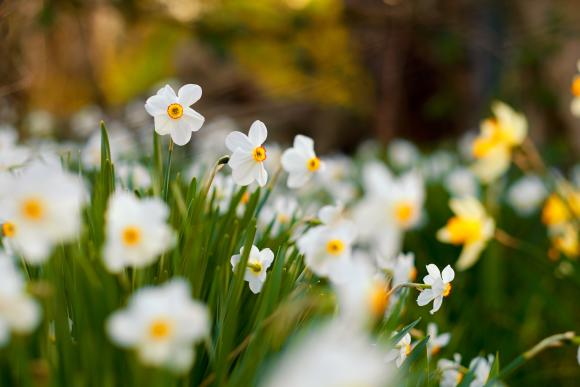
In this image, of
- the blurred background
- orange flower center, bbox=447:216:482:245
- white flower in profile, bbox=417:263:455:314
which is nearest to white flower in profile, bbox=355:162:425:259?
white flower in profile, bbox=417:263:455:314

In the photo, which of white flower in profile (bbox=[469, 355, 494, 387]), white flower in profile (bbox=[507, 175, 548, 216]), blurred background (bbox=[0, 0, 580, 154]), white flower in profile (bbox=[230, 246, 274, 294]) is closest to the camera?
white flower in profile (bbox=[230, 246, 274, 294])

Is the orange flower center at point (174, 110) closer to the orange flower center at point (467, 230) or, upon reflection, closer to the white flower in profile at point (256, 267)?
the white flower in profile at point (256, 267)

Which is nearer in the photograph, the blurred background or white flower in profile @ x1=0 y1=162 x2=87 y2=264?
white flower in profile @ x1=0 y1=162 x2=87 y2=264

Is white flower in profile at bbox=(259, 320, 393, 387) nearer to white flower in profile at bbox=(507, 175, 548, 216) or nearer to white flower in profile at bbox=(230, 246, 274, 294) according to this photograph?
white flower in profile at bbox=(230, 246, 274, 294)

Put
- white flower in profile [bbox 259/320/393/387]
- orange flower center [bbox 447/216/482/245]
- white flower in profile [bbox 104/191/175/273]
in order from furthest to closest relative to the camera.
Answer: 1. orange flower center [bbox 447/216/482/245]
2. white flower in profile [bbox 104/191/175/273]
3. white flower in profile [bbox 259/320/393/387]

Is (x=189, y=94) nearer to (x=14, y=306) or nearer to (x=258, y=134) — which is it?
(x=258, y=134)

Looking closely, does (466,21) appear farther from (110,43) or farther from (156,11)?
(110,43)

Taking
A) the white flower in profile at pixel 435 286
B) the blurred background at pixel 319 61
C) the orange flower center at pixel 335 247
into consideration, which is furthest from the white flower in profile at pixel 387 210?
the blurred background at pixel 319 61
